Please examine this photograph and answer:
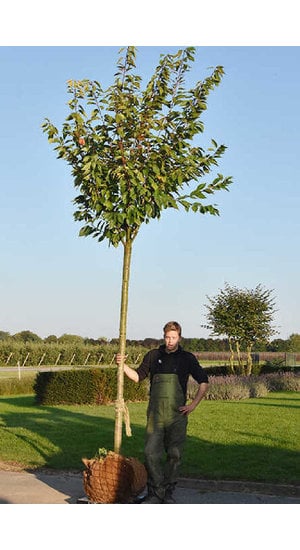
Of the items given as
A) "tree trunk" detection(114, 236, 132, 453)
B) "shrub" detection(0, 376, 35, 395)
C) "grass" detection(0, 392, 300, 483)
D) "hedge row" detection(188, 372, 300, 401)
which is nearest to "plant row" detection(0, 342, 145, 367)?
"shrub" detection(0, 376, 35, 395)

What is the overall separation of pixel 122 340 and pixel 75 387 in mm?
14216

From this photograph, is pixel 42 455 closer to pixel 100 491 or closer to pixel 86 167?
pixel 100 491

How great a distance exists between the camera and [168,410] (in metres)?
6.87

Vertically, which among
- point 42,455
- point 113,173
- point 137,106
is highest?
point 137,106

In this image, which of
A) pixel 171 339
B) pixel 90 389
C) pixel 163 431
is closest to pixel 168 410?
pixel 163 431

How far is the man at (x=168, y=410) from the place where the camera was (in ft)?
22.4

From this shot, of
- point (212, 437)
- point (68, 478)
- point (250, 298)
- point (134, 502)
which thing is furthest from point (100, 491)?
point (250, 298)

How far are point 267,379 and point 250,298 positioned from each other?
692cm

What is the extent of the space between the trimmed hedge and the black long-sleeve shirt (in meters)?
13.9

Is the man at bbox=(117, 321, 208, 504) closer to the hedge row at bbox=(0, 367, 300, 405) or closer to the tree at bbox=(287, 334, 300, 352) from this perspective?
the hedge row at bbox=(0, 367, 300, 405)

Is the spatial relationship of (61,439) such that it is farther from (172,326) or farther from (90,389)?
(90,389)

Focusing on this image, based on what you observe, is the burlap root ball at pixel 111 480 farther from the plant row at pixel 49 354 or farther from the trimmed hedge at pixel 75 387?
the plant row at pixel 49 354

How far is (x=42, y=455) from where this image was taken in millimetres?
10758

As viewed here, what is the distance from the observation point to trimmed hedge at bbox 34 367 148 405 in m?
20.8
